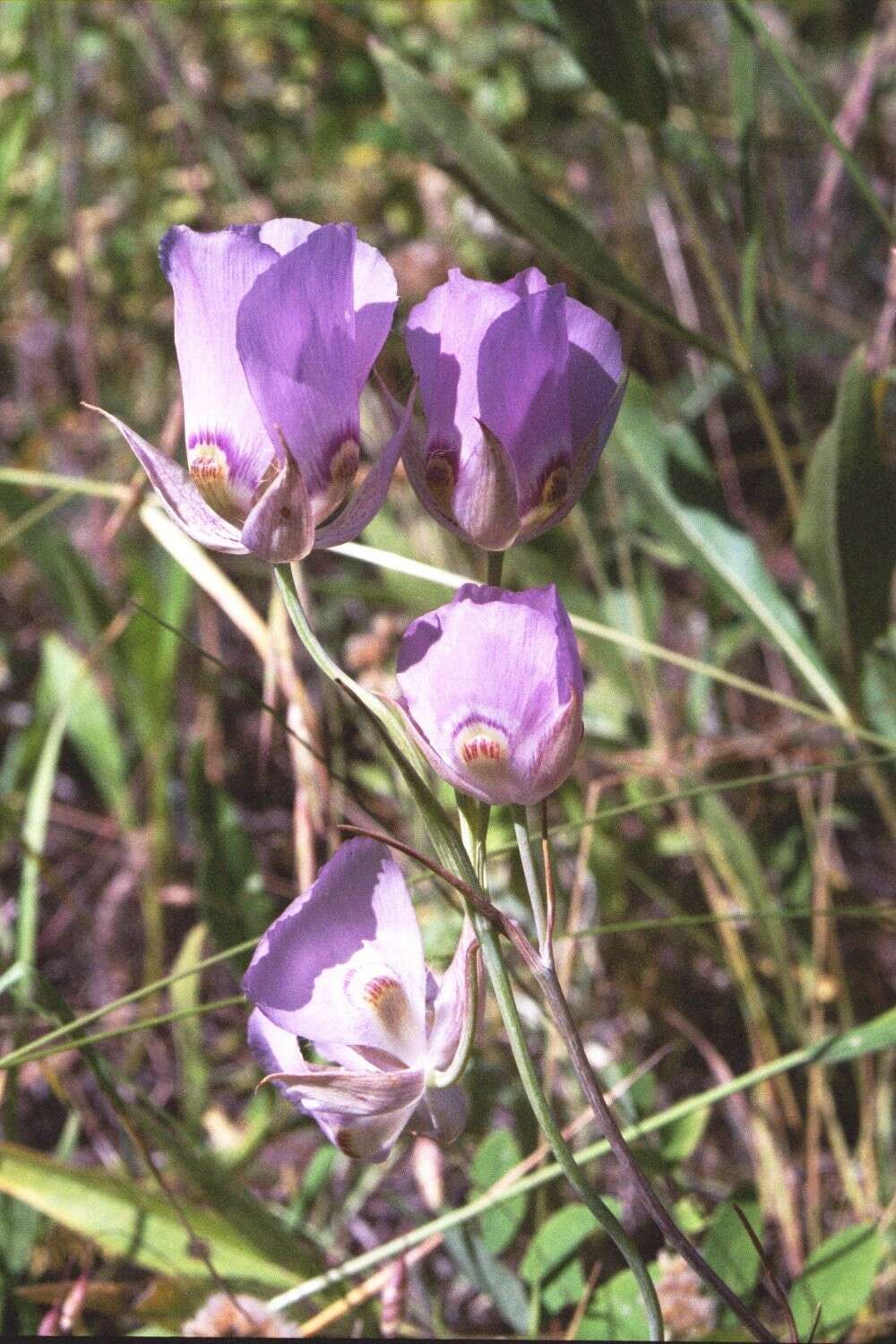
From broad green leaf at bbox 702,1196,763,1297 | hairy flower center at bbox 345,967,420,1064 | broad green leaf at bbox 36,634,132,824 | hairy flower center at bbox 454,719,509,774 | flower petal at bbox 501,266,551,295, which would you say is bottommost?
broad green leaf at bbox 36,634,132,824

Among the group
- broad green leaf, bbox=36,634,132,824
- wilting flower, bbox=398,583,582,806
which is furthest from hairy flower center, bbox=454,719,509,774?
broad green leaf, bbox=36,634,132,824

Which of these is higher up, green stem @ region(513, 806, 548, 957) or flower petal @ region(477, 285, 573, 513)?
flower petal @ region(477, 285, 573, 513)

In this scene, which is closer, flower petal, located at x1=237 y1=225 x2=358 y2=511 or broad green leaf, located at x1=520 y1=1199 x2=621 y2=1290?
flower petal, located at x1=237 y1=225 x2=358 y2=511

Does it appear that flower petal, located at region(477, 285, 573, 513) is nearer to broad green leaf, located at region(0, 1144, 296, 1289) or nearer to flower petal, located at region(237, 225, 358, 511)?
flower petal, located at region(237, 225, 358, 511)

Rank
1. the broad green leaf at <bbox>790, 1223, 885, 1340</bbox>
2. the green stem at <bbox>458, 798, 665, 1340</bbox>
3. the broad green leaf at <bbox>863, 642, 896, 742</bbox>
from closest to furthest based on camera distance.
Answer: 1. the green stem at <bbox>458, 798, 665, 1340</bbox>
2. the broad green leaf at <bbox>790, 1223, 885, 1340</bbox>
3. the broad green leaf at <bbox>863, 642, 896, 742</bbox>

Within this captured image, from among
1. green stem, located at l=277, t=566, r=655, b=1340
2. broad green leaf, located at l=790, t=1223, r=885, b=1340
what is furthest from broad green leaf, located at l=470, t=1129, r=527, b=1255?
green stem, located at l=277, t=566, r=655, b=1340

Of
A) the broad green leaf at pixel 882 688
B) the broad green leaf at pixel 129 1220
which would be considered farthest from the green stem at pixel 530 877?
the broad green leaf at pixel 882 688

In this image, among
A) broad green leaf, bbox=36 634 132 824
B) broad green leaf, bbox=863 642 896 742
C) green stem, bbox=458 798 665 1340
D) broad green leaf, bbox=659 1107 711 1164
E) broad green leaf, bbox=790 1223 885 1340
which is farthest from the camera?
broad green leaf, bbox=36 634 132 824

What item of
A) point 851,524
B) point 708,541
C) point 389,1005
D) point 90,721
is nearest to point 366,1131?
point 389,1005

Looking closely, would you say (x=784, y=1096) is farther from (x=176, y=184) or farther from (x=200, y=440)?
(x=176, y=184)

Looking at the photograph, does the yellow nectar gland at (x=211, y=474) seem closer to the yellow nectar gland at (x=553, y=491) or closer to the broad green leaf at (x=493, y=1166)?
the yellow nectar gland at (x=553, y=491)
